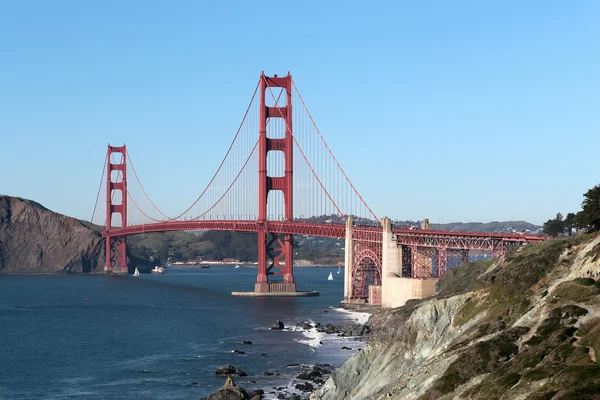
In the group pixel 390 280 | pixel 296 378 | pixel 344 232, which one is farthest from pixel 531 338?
pixel 344 232

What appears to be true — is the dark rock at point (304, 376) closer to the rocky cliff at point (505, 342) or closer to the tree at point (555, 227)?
the rocky cliff at point (505, 342)

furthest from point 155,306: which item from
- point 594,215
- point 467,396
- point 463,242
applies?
point 467,396

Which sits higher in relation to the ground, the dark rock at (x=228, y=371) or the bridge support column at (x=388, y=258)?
the bridge support column at (x=388, y=258)

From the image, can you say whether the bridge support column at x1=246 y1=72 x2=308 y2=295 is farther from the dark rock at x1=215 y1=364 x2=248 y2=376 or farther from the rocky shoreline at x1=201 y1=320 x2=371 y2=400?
the dark rock at x1=215 y1=364 x2=248 y2=376

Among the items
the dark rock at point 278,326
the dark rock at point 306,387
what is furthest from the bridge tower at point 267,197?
the dark rock at point 306,387

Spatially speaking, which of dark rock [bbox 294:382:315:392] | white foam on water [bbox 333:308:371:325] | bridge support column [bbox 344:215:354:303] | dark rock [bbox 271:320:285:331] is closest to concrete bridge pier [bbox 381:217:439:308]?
white foam on water [bbox 333:308:371:325]

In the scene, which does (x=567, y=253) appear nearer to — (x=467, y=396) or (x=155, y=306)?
(x=467, y=396)
